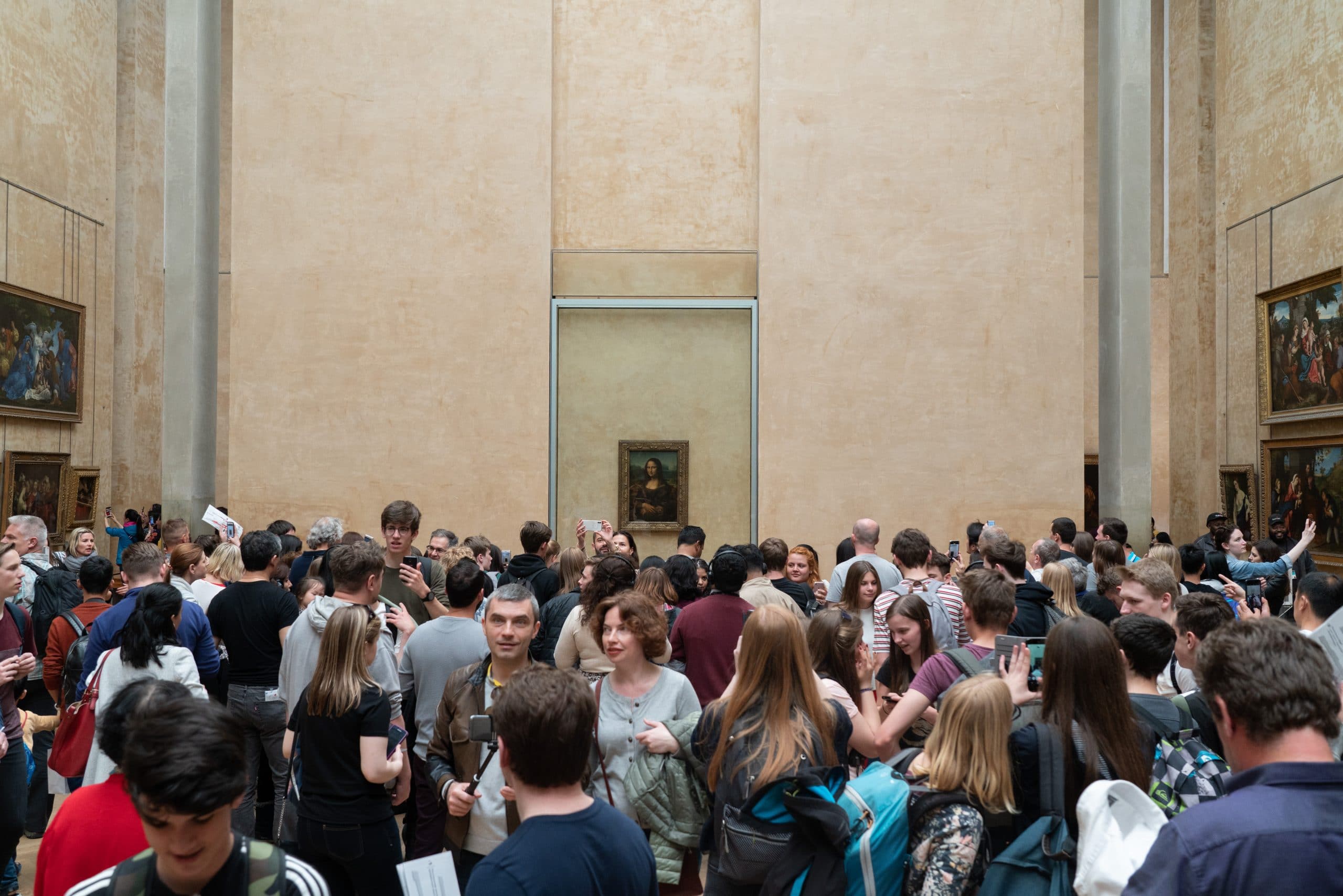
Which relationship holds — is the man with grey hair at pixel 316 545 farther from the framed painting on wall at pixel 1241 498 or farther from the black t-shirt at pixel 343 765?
the framed painting on wall at pixel 1241 498

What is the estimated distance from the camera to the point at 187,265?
18.0m

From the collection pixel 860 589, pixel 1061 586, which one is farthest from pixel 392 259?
pixel 1061 586

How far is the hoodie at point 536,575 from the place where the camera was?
7676 millimetres

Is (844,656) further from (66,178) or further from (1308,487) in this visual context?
(66,178)

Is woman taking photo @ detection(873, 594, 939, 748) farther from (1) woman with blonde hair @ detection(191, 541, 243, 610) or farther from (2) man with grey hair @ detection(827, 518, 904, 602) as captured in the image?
(1) woman with blonde hair @ detection(191, 541, 243, 610)

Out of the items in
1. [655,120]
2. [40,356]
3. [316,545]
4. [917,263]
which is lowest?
[316,545]

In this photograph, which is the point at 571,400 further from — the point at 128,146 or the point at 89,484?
the point at 128,146

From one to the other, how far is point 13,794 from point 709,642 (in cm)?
345

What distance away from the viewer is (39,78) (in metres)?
17.0

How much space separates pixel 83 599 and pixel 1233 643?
7185 mm

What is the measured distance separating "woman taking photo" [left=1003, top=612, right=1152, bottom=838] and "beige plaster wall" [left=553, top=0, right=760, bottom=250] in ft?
47.9

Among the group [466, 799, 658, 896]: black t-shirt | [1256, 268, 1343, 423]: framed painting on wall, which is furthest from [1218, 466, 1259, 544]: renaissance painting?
[466, 799, 658, 896]: black t-shirt

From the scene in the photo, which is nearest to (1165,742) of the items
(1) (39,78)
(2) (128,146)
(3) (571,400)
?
(3) (571,400)

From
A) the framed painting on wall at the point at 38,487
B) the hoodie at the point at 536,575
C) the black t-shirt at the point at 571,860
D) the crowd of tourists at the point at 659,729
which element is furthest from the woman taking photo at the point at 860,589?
the framed painting on wall at the point at 38,487
